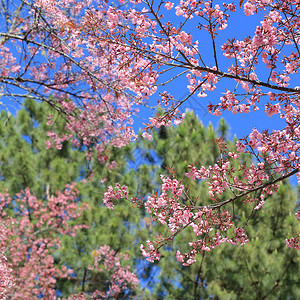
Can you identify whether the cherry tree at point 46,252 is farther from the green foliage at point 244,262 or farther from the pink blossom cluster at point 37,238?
the green foliage at point 244,262

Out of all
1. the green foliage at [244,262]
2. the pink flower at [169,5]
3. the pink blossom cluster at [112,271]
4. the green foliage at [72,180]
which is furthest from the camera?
the green foliage at [72,180]

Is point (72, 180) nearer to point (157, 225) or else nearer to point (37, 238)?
point (37, 238)

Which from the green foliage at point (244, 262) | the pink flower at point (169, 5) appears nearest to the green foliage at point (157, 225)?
the green foliage at point (244, 262)

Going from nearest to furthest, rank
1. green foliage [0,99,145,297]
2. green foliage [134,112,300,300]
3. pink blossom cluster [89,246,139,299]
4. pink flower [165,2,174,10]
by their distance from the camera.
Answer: pink flower [165,2,174,10] < green foliage [134,112,300,300] < pink blossom cluster [89,246,139,299] < green foliage [0,99,145,297]

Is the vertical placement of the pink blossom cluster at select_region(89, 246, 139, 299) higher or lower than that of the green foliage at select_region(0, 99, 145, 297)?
lower

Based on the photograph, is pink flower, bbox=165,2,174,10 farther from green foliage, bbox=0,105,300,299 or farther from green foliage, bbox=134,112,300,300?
green foliage, bbox=134,112,300,300

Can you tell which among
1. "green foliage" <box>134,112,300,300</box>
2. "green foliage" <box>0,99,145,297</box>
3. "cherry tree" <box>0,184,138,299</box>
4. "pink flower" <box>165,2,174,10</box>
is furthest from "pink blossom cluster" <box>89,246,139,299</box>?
"pink flower" <box>165,2,174,10</box>

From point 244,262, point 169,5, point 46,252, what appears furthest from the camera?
point 46,252

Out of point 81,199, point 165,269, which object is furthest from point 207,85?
point 81,199

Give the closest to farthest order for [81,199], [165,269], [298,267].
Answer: [298,267]
[165,269]
[81,199]

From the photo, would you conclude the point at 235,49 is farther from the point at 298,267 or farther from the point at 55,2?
the point at 298,267

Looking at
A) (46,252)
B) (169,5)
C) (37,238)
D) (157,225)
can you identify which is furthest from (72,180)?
(169,5)

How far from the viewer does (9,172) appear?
11008 mm

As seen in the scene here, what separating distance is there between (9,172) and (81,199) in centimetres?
247
